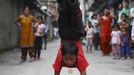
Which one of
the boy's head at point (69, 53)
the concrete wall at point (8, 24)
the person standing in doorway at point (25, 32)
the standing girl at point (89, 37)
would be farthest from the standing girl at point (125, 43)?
the boy's head at point (69, 53)

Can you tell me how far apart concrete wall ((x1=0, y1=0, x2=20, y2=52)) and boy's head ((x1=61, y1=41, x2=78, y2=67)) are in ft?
43.6

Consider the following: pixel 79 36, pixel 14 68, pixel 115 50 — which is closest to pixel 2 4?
pixel 115 50

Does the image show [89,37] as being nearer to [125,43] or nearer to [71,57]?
[125,43]

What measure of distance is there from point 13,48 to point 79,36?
1616 cm

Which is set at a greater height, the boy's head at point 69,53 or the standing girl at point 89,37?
the boy's head at point 69,53

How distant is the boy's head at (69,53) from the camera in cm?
784

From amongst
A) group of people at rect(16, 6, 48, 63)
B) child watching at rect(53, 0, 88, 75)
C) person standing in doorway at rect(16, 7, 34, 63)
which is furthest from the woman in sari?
child watching at rect(53, 0, 88, 75)

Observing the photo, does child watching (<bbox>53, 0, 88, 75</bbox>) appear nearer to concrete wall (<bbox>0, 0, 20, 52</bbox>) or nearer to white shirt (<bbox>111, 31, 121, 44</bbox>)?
white shirt (<bbox>111, 31, 121, 44</bbox>)

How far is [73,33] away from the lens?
26.0 ft

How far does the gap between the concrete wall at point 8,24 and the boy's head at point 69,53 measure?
1329 centimetres

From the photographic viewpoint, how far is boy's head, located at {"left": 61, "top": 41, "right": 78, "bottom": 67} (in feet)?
25.7

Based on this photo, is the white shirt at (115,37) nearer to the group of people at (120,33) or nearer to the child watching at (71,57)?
the group of people at (120,33)

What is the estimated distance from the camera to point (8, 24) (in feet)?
74.6

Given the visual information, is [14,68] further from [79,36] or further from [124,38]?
[79,36]
